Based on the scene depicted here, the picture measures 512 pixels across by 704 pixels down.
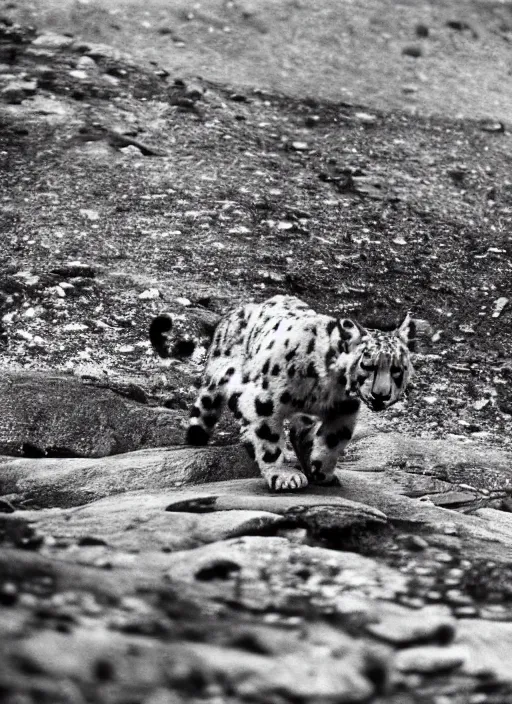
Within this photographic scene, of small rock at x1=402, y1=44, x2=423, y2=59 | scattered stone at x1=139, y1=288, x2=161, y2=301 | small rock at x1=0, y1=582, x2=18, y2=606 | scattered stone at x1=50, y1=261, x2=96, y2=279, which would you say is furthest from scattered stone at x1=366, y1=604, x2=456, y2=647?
small rock at x1=402, y1=44, x2=423, y2=59

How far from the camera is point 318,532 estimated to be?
551 centimetres

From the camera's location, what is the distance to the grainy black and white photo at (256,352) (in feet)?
12.5

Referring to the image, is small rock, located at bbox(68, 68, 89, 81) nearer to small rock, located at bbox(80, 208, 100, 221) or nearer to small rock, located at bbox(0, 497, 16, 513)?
small rock, located at bbox(80, 208, 100, 221)

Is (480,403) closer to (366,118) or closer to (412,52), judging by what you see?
(366,118)

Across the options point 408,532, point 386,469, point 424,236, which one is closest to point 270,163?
point 424,236

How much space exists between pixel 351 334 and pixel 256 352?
82cm

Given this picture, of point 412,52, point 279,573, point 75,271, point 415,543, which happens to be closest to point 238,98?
point 412,52

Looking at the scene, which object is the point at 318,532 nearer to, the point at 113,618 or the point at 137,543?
the point at 137,543

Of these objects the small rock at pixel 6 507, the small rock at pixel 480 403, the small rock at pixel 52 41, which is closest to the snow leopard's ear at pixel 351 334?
the small rock at pixel 6 507

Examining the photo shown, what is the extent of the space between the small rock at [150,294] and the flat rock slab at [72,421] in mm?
2189

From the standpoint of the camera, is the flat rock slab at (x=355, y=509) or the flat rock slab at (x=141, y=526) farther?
the flat rock slab at (x=355, y=509)

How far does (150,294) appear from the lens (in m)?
10.4

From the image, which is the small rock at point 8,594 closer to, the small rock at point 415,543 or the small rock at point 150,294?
the small rock at point 415,543

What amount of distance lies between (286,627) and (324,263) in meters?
7.82
